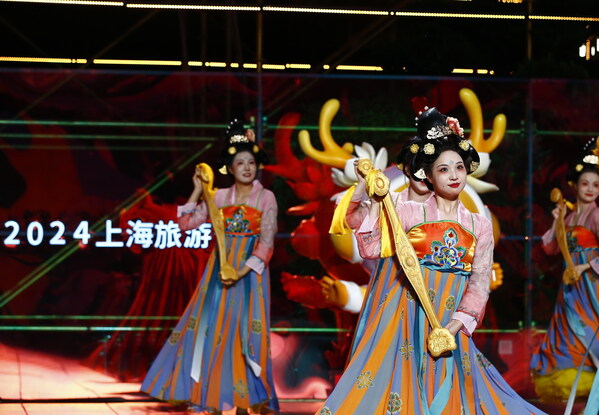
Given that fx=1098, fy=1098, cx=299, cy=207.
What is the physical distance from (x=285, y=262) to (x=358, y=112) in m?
1.03

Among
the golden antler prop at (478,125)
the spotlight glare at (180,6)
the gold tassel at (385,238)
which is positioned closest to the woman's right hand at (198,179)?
the spotlight glare at (180,6)

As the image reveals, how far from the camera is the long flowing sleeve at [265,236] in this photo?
584 centimetres

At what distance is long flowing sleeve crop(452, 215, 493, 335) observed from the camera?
398cm

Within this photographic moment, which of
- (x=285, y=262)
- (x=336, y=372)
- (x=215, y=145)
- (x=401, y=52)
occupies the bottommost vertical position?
(x=336, y=372)

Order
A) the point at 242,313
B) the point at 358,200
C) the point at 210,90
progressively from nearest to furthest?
the point at 358,200, the point at 242,313, the point at 210,90

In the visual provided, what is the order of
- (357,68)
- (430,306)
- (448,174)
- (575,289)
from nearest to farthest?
1. (430,306)
2. (448,174)
3. (575,289)
4. (357,68)

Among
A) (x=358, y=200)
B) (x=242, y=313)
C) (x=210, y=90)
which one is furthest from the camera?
(x=210, y=90)

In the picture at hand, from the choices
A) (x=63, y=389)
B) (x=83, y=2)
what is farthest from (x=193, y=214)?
(x=83, y=2)

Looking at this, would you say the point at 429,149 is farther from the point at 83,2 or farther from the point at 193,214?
the point at 83,2

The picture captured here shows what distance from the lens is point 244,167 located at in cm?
592

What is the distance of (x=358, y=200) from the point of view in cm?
465

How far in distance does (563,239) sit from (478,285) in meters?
2.66

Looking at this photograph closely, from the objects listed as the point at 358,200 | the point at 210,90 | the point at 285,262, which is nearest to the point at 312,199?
the point at 285,262

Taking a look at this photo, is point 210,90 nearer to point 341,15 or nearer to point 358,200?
point 341,15
